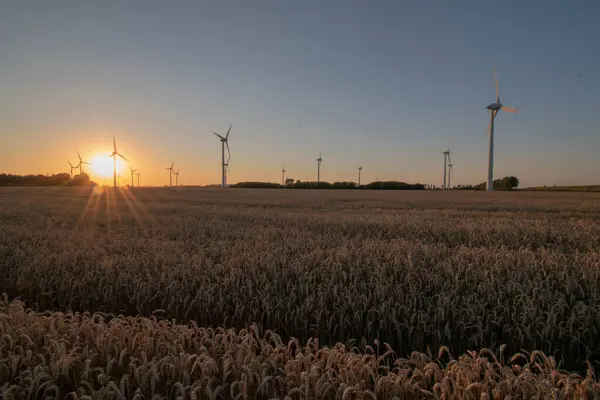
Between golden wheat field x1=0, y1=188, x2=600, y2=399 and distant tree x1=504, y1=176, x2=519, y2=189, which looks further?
distant tree x1=504, y1=176, x2=519, y2=189

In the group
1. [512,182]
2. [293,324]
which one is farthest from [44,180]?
[512,182]

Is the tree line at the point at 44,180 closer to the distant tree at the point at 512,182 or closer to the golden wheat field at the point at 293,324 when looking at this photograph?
the golden wheat field at the point at 293,324

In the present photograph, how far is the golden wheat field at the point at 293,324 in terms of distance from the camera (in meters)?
3.08

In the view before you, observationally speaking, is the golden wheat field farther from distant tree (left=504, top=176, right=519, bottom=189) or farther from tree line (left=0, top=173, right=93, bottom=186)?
distant tree (left=504, top=176, right=519, bottom=189)

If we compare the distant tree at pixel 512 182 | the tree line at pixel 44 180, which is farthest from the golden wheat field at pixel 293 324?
the distant tree at pixel 512 182

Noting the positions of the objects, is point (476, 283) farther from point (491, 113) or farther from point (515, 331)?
point (491, 113)

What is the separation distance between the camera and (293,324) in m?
5.35

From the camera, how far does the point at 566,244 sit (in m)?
11.7

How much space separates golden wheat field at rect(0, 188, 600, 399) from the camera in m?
3.08

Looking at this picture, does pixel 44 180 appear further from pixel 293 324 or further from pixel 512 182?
pixel 512 182

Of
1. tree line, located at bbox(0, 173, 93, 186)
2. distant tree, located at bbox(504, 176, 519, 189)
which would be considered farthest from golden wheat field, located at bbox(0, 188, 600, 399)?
distant tree, located at bbox(504, 176, 519, 189)

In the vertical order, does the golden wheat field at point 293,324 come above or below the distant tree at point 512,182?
below

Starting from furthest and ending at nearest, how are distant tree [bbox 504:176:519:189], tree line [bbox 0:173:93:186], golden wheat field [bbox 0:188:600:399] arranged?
distant tree [bbox 504:176:519:189], tree line [bbox 0:173:93:186], golden wheat field [bbox 0:188:600:399]

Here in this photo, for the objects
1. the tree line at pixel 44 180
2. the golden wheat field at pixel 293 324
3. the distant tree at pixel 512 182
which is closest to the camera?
the golden wheat field at pixel 293 324
